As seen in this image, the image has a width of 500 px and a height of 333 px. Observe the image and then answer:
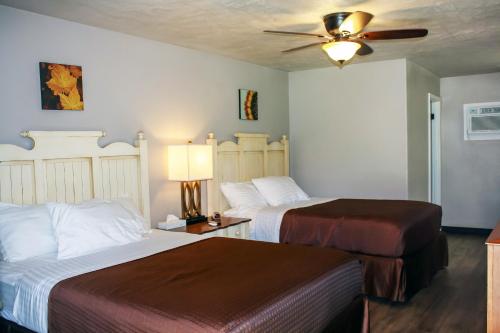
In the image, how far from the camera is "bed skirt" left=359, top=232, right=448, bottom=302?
3510mm

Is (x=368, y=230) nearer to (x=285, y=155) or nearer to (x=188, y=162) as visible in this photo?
(x=188, y=162)

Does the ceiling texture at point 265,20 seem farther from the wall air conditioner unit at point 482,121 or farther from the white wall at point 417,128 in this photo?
the wall air conditioner unit at point 482,121

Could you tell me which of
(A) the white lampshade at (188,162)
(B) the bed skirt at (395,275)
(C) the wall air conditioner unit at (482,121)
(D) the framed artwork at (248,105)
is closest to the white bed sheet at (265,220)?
(A) the white lampshade at (188,162)

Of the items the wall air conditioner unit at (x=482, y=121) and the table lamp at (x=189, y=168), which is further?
the wall air conditioner unit at (x=482, y=121)

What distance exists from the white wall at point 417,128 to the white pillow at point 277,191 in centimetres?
146

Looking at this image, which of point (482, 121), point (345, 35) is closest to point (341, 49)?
point (345, 35)

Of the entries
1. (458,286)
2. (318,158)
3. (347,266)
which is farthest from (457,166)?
(347,266)

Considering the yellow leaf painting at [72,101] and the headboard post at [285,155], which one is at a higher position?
the yellow leaf painting at [72,101]

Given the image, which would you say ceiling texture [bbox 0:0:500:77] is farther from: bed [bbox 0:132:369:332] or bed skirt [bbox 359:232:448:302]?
bed skirt [bbox 359:232:448:302]

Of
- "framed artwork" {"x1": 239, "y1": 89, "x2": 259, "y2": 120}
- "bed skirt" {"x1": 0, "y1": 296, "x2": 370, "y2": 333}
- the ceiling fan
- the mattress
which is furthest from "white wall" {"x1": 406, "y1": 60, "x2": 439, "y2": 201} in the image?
the mattress

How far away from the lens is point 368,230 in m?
3.64

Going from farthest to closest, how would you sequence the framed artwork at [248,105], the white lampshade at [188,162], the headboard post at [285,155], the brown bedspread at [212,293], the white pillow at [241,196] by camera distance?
the headboard post at [285,155] < the framed artwork at [248,105] < the white pillow at [241,196] < the white lampshade at [188,162] < the brown bedspread at [212,293]

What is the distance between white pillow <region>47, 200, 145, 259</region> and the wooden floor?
6.20ft

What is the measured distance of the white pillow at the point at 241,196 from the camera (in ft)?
14.8
